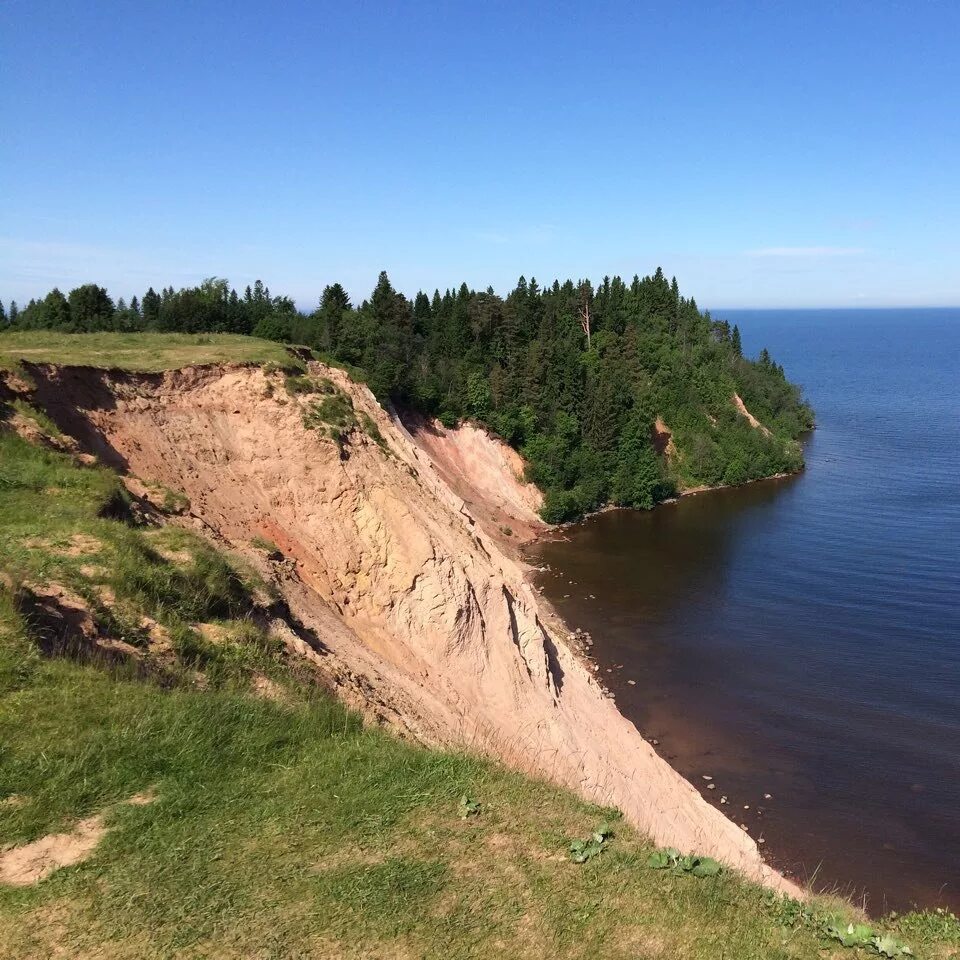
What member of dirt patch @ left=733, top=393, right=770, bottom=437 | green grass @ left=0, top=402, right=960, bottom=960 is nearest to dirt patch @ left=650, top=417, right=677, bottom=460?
dirt patch @ left=733, top=393, right=770, bottom=437

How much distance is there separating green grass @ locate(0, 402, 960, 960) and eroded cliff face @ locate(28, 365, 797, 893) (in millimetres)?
6909

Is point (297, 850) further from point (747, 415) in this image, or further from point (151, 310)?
point (747, 415)

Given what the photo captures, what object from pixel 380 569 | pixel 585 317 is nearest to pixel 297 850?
pixel 380 569

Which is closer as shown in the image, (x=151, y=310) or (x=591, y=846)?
(x=591, y=846)

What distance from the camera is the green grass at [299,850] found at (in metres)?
5.43

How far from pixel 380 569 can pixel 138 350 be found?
1260cm

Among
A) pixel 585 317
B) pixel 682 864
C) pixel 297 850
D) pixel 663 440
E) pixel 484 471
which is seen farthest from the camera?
pixel 585 317

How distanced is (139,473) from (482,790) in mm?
→ 15640

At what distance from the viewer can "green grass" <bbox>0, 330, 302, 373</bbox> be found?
20.9m

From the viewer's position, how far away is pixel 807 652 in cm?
2717

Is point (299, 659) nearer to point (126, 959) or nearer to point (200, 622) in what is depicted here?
point (200, 622)

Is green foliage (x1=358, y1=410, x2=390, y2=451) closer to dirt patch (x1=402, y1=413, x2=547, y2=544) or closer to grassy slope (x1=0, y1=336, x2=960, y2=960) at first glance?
grassy slope (x1=0, y1=336, x2=960, y2=960)

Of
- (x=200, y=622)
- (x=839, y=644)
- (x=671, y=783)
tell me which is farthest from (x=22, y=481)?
(x=839, y=644)

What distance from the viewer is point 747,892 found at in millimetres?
6637
